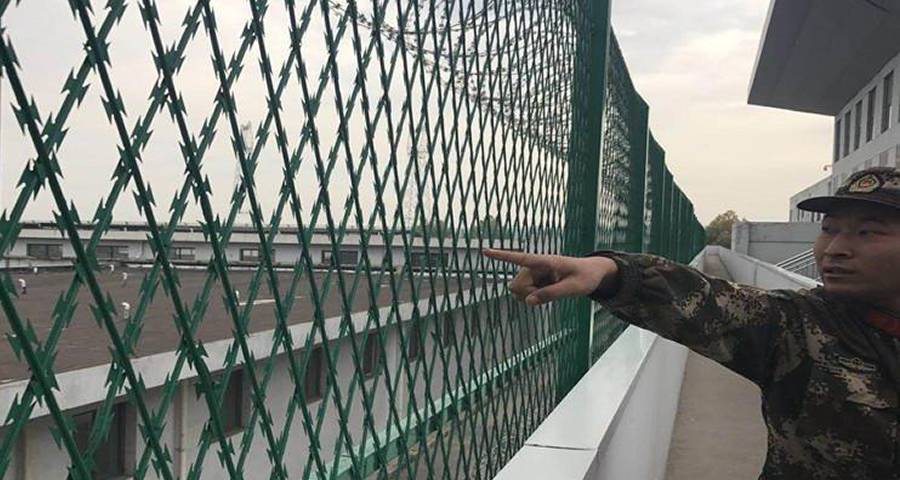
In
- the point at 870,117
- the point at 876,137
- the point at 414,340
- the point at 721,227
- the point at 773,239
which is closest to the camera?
the point at 414,340

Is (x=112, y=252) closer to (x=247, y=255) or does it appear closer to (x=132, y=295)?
(x=132, y=295)

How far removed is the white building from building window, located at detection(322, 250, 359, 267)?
69.8 feet

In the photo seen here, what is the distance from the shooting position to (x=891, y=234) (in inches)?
65.5

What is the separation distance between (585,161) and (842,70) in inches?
1114

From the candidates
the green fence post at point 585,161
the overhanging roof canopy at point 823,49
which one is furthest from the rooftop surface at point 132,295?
the overhanging roof canopy at point 823,49

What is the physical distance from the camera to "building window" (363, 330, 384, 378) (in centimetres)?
158

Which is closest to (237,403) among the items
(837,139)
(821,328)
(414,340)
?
(414,340)

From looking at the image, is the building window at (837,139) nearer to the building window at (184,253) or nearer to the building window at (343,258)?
the building window at (343,258)

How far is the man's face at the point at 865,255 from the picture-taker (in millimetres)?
1659

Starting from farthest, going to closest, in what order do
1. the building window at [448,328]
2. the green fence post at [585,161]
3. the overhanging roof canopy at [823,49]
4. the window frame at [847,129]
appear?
1. the window frame at [847,129]
2. the overhanging roof canopy at [823,49]
3. the green fence post at [585,161]
4. the building window at [448,328]

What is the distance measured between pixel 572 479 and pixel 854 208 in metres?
0.92

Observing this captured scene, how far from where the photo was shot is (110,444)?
1.37 meters

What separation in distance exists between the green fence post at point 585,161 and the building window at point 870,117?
89.2ft

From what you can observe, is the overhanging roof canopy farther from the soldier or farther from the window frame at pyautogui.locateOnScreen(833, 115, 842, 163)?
the soldier
